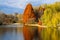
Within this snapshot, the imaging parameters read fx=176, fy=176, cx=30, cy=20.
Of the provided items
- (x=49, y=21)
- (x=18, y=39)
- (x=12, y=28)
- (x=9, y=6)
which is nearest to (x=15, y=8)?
(x=9, y=6)

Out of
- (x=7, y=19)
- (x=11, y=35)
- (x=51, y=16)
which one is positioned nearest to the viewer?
(x=11, y=35)

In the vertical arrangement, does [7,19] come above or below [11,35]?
above

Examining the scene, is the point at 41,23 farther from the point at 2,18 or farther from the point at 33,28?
the point at 2,18

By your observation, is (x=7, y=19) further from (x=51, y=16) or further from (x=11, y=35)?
(x=51, y=16)

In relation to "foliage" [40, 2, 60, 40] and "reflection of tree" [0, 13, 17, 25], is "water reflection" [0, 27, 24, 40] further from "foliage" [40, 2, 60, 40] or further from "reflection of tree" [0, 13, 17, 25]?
"foliage" [40, 2, 60, 40]

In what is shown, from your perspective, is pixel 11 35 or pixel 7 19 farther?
pixel 7 19

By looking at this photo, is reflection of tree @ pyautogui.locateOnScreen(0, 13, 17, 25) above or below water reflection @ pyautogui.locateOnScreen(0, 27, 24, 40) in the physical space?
above

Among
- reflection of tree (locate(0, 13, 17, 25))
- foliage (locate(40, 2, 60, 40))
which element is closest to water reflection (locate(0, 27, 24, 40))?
reflection of tree (locate(0, 13, 17, 25))

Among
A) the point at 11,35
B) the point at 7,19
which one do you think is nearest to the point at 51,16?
the point at 7,19

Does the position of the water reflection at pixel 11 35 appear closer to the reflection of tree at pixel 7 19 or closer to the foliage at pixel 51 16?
the reflection of tree at pixel 7 19

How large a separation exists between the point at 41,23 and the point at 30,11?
78 centimetres

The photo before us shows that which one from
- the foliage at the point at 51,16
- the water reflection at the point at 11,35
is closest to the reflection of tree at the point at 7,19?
the water reflection at the point at 11,35

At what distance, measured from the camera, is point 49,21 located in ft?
28.4

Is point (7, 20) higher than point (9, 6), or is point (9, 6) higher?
point (9, 6)
